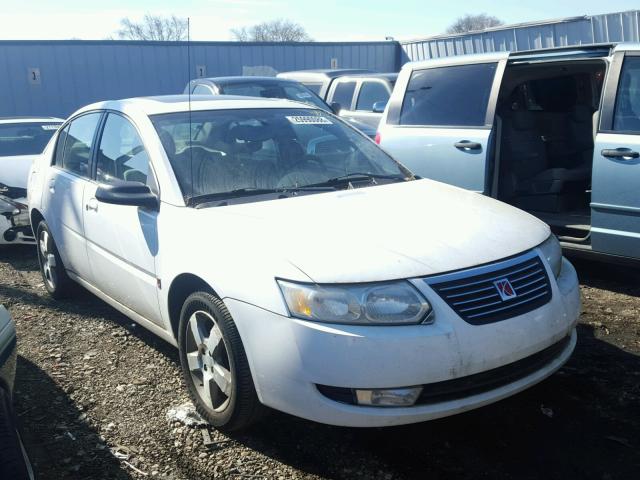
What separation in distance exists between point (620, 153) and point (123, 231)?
3354 mm

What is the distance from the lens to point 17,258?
6629 millimetres

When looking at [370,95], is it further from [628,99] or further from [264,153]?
[264,153]

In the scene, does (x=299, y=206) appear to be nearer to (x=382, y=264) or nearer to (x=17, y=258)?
(x=382, y=264)

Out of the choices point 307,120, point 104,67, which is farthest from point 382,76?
point 104,67

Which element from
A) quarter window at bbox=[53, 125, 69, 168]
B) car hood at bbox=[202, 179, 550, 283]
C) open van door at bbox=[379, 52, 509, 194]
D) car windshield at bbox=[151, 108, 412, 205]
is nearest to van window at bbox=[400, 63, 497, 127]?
open van door at bbox=[379, 52, 509, 194]

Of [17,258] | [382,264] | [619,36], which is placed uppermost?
[619,36]

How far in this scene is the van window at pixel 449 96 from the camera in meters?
5.29

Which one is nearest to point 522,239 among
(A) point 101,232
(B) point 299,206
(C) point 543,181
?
(B) point 299,206

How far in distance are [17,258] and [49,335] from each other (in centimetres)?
269

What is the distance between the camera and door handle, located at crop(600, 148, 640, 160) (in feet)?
13.9

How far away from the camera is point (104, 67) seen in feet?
52.0

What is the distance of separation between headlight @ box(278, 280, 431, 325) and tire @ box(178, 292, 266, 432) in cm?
42

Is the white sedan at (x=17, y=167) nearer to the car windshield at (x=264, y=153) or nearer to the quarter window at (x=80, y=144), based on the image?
the quarter window at (x=80, y=144)

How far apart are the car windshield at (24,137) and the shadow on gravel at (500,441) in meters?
6.04
